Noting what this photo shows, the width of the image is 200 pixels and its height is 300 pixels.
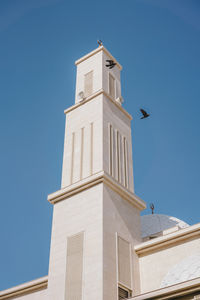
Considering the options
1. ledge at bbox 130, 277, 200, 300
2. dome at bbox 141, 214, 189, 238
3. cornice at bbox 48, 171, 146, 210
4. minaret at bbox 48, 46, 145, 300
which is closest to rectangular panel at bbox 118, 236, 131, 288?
minaret at bbox 48, 46, 145, 300

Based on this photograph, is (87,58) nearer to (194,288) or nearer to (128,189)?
(128,189)

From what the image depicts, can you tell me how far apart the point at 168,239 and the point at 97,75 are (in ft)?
34.6

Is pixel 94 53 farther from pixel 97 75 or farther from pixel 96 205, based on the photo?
pixel 96 205

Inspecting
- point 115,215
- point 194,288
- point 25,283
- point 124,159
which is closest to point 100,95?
point 124,159

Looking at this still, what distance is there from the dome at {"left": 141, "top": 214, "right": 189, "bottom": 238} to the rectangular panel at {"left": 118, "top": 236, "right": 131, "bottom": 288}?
6.64 metres

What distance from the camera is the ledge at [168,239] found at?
1678cm

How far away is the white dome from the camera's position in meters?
14.5

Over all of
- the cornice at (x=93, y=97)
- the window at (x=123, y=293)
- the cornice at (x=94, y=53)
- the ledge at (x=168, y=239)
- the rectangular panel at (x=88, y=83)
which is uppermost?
the cornice at (x=94, y=53)

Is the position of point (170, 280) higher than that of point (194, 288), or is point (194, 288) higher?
point (170, 280)

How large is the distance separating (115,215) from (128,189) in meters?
1.96

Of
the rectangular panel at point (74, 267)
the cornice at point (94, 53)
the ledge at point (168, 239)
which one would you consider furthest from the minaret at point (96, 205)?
the cornice at point (94, 53)

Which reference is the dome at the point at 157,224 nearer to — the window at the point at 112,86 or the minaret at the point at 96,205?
the minaret at the point at 96,205

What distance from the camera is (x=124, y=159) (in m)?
21.1

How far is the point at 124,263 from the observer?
1669 centimetres
